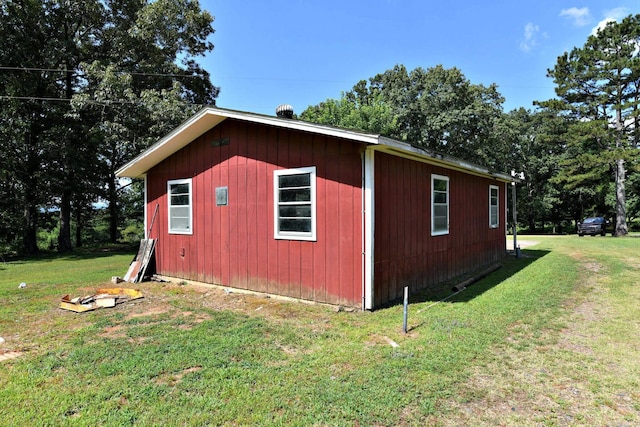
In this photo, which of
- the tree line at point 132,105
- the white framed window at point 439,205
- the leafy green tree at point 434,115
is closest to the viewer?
the white framed window at point 439,205

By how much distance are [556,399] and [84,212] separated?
2547cm

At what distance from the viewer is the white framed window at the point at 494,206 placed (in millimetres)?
10758

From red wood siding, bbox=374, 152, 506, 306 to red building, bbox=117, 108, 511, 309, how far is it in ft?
0.08

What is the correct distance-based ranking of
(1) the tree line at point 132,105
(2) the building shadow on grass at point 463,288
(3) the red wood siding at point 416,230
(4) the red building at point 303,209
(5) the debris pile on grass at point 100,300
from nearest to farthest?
(4) the red building at point 303,209 < (3) the red wood siding at point 416,230 < (5) the debris pile on grass at point 100,300 < (2) the building shadow on grass at point 463,288 < (1) the tree line at point 132,105

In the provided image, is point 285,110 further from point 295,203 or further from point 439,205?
point 439,205

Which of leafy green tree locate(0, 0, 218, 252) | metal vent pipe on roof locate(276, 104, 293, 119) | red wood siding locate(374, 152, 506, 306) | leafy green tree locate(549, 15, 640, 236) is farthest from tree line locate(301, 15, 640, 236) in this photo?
metal vent pipe on roof locate(276, 104, 293, 119)

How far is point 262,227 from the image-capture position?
6.55 metres

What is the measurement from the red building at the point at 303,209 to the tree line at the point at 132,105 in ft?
13.3

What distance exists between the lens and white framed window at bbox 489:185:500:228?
10758 mm

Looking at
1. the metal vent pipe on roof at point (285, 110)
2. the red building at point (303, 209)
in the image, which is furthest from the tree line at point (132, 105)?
the metal vent pipe on roof at point (285, 110)

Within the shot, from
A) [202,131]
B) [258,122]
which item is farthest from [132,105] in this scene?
[258,122]

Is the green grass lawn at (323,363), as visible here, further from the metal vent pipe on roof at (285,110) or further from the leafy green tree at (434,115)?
the leafy green tree at (434,115)

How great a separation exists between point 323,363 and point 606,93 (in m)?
28.3

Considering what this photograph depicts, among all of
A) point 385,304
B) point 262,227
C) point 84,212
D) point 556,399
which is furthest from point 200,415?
point 84,212
